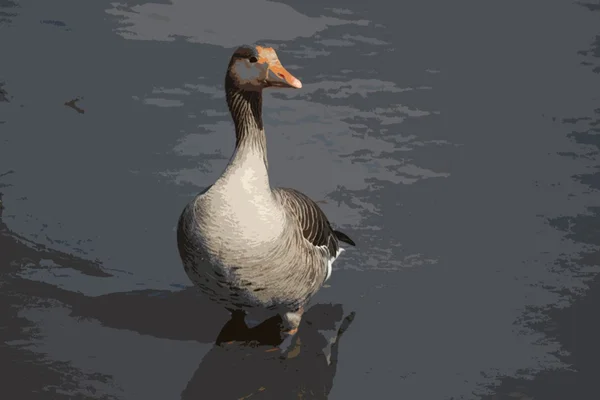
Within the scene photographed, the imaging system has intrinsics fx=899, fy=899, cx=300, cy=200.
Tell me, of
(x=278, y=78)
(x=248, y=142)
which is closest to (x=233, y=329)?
(x=248, y=142)

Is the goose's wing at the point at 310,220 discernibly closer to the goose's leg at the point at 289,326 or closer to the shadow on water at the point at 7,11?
the goose's leg at the point at 289,326

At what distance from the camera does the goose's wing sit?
617 centimetres

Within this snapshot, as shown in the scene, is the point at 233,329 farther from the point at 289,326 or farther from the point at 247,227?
the point at 247,227

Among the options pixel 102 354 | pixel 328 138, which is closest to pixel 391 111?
pixel 328 138

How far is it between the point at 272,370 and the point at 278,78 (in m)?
1.93

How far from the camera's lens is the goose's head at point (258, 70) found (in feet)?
18.3

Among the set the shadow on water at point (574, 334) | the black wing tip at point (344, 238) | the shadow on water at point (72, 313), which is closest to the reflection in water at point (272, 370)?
the shadow on water at point (72, 313)

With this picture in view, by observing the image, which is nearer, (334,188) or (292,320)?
(292,320)

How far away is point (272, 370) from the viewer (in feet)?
19.6

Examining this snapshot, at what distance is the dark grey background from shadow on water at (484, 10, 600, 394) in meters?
0.02

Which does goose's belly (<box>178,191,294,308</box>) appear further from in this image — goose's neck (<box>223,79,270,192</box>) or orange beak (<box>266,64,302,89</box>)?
orange beak (<box>266,64,302,89</box>)

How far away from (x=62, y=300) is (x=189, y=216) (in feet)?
5.02

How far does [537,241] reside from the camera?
781 centimetres

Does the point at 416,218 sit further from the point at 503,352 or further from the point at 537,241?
the point at 503,352
